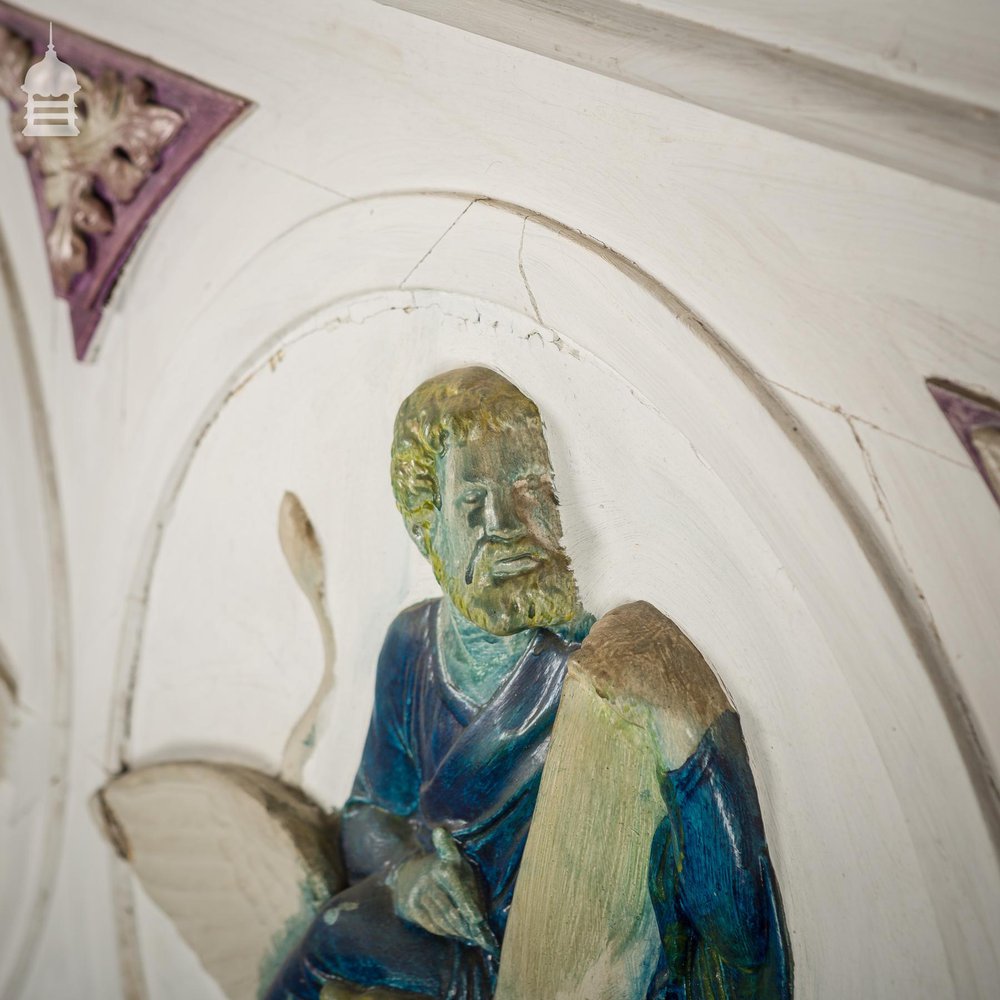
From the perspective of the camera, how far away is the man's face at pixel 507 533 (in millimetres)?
1105

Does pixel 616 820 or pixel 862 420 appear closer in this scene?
pixel 862 420

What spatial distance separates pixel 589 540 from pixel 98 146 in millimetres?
793

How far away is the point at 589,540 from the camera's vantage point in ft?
3.68

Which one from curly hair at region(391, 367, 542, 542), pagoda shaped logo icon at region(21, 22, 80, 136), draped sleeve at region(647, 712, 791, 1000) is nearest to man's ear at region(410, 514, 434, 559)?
curly hair at region(391, 367, 542, 542)

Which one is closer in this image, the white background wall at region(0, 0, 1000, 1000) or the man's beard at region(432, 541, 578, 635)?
the white background wall at region(0, 0, 1000, 1000)

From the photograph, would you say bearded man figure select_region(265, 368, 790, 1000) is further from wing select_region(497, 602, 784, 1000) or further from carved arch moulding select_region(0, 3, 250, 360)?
carved arch moulding select_region(0, 3, 250, 360)

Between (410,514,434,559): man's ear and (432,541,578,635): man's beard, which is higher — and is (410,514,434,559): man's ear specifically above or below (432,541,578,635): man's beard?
above

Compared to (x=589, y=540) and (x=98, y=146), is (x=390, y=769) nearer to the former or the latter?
(x=589, y=540)

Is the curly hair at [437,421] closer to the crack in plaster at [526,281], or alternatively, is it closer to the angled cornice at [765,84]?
the crack in plaster at [526,281]

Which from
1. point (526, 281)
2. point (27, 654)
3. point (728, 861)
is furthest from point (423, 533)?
point (27, 654)

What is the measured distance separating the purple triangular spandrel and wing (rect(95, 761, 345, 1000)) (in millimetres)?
844

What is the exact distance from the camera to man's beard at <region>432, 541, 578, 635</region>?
1.10 metres

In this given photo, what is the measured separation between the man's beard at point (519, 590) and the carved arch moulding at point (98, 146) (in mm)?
583

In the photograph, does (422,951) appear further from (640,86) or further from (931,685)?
(640,86)
